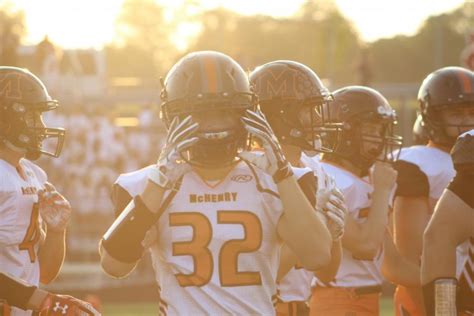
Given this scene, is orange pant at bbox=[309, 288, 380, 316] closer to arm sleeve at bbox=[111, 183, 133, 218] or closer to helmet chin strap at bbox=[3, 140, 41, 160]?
helmet chin strap at bbox=[3, 140, 41, 160]

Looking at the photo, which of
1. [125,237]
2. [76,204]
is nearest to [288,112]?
[125,237]

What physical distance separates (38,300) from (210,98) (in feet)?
4.24

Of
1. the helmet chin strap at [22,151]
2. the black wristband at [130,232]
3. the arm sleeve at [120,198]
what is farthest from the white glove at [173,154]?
the helmet chin strap at [22,151]

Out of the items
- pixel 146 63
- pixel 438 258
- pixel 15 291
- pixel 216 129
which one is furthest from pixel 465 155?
pixel 146 63

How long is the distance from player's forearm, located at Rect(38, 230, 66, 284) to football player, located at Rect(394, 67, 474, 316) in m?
1.74

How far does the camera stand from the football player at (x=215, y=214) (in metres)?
4.09

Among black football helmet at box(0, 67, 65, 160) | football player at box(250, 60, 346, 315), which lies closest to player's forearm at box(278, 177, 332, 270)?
football player at box(250, 60, 346, 315)

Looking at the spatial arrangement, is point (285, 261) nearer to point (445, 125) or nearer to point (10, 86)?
point (445, 125)

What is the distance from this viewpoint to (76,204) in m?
16.7

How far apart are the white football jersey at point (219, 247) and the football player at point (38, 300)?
56cm

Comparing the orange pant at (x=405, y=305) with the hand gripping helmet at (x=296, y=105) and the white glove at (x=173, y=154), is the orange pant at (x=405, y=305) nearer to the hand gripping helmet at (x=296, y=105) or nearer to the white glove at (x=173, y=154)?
the hand gripping helmet at (x=296, y=105)

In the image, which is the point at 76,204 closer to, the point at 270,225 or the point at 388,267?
the point at 388,267

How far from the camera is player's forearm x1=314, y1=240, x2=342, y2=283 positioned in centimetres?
474

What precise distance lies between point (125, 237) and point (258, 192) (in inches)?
21.6
